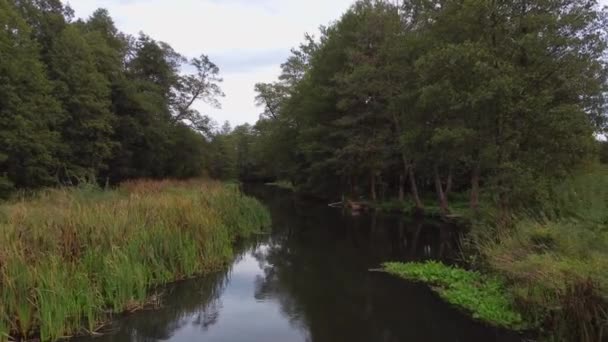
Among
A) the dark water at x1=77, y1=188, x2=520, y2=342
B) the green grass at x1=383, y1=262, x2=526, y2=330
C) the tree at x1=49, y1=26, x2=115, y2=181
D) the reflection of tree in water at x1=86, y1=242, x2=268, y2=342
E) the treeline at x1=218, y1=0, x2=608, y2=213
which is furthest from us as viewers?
the tree at x1=49, y1=26, x2=115, y2=181

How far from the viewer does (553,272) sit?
6.80 m

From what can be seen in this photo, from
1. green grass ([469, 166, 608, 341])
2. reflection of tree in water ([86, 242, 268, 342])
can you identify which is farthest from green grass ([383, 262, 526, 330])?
reflection of tree in water ([86, 242, 268, 342])

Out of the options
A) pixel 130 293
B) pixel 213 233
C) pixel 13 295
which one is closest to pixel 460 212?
pixel 213 233

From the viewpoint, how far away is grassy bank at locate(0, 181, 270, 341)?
22.5ft

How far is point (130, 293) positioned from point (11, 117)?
16.0 m

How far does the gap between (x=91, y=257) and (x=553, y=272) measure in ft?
25.4

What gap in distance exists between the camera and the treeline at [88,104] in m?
21.2

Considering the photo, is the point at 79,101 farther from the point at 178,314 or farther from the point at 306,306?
the point at 306,306

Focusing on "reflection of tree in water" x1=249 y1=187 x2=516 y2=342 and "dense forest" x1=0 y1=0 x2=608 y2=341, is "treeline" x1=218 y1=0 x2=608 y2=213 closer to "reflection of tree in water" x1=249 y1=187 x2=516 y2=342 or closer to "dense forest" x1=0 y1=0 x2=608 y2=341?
"dense forest" x1=0 y1=0 x2=608 y2=341

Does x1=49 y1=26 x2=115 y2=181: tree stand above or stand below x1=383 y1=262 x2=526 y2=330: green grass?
above

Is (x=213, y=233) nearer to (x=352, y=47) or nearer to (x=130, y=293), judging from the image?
(x=130, y=293)

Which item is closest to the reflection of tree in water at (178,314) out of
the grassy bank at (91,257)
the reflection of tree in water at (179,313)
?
the reflection of tree in water at (179,313)

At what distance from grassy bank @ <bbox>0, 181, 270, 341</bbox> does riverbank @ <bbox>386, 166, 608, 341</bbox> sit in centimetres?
536

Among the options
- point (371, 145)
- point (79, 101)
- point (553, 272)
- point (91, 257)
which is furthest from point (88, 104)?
point (553, 272)
